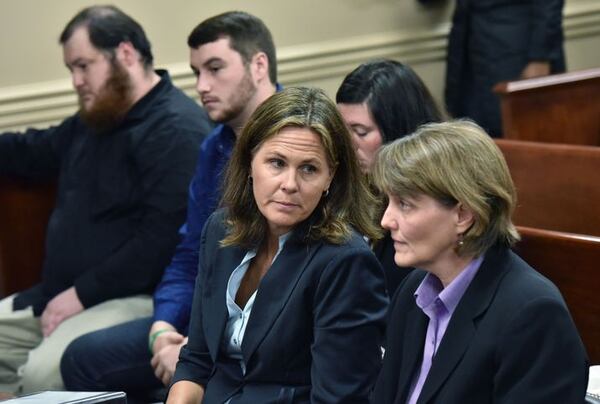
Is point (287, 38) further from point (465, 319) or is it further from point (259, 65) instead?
point (465, 319)

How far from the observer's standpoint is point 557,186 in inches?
128

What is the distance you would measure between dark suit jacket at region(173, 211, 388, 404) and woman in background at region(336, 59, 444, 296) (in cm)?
57

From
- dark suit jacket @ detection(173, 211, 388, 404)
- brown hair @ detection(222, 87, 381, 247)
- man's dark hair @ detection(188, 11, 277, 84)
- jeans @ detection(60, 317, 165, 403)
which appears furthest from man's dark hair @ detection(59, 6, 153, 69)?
dark suit jacket @ detection(173, 211, 388, 404)

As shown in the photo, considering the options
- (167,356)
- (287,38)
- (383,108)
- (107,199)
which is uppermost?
(383,108)

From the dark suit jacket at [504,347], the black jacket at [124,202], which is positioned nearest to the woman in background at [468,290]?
the dark suit jacket at [504,347]

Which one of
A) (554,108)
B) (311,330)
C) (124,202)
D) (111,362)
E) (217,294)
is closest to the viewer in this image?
(311,330)

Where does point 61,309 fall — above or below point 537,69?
below

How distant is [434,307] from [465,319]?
0.10 meters

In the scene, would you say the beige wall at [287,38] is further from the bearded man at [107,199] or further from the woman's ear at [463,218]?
the woman's ear at [463,218]

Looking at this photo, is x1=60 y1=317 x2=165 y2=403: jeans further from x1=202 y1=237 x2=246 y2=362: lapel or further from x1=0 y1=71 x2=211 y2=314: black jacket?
x1=202 y1=237 x2=246 y2=362: lapel

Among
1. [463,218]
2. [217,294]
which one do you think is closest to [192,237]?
[217,294]

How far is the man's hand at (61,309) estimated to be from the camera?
3564mm

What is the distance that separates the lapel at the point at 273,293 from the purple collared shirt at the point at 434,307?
0.34m

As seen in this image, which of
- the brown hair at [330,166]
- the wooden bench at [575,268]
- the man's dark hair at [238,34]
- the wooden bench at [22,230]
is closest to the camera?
the brown hair at [330,166]
